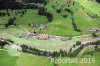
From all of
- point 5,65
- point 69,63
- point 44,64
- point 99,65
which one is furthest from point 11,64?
point 99,65

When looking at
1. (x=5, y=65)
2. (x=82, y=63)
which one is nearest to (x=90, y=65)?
(x=82, y=63)

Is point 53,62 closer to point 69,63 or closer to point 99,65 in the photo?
point 69,63

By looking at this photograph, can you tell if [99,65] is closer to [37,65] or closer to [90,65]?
[90,65]

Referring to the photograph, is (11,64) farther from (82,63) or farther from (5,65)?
(82,63)

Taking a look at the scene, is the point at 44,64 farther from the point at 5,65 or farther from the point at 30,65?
the point at 5,65

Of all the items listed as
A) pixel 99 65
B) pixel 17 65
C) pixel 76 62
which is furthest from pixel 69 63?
pixel 17 65
